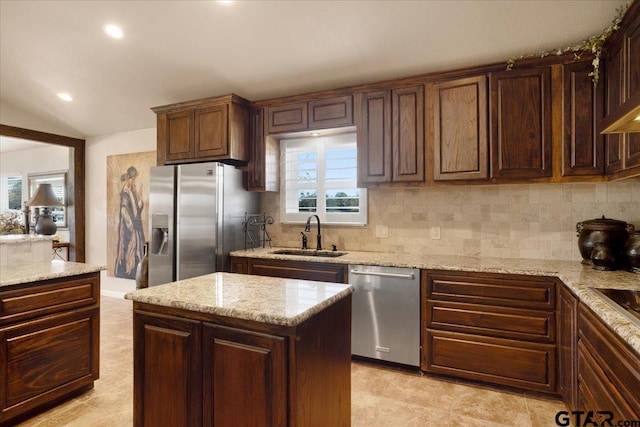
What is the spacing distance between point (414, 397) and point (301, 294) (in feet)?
4.65

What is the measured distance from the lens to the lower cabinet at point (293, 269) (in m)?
3.00

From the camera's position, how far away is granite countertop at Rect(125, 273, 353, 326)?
1.34 meters

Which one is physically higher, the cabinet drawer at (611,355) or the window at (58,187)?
the window at (58,187)

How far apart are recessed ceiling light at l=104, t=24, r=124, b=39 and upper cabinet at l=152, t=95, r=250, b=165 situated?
2.76 ft

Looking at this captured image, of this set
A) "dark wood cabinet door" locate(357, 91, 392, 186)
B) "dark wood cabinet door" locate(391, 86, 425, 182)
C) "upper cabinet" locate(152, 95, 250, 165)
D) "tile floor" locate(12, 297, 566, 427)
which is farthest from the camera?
"upper cabinet" locate(152, 95, 250, 165)

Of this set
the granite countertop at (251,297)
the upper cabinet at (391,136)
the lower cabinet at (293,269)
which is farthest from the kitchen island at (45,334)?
the upper cabinet at (391,136)

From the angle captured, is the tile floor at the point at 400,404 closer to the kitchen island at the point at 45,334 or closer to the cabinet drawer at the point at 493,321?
the kitchen island at the point at 45,334

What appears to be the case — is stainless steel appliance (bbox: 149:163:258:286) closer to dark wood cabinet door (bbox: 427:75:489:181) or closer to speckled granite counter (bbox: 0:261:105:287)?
speckled granite counter (bbox: 0:261:105:287)

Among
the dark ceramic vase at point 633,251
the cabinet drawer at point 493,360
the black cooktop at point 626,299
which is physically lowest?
the cabinet drawer at point 493,360

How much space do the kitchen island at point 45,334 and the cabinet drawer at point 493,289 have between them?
2.45 metres

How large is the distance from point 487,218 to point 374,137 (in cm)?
122

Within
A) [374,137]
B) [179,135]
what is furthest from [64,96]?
[374,137]

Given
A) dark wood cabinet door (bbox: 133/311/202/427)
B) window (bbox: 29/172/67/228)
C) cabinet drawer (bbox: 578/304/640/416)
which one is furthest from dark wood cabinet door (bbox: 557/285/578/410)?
window (bbox: 29/172/67/228)

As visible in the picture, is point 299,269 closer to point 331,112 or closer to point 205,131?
point 331,112
